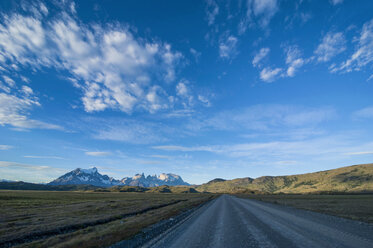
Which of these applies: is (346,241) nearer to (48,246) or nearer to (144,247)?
(144,247)

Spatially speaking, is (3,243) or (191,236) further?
(3,243)

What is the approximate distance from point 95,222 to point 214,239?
16.8 meters

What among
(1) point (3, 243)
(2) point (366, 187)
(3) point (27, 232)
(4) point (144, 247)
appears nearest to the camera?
(4) point (144, 247)

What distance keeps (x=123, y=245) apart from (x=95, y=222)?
1354 centimetres

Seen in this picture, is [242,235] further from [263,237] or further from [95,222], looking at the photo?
[95,222]

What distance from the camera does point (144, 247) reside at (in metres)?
9.85

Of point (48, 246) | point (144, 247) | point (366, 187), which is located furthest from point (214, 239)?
point (366, 187)

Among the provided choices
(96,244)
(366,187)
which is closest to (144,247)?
(96,244)

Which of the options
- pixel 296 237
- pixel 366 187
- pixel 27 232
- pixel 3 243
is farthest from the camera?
pixel 366 187

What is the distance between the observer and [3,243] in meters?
13.6

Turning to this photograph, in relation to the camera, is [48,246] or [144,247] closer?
[144,247]

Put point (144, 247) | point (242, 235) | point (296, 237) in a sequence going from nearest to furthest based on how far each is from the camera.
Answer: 1. point (144, 247)
2. point (296, 237)
3. point (242, 235)

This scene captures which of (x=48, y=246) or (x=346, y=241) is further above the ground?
(x=346, y=241)

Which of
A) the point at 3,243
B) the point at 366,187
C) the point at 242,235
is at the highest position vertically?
the point at 366,187
